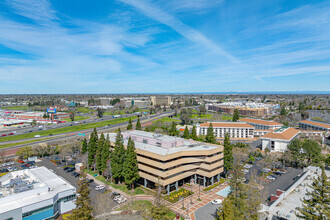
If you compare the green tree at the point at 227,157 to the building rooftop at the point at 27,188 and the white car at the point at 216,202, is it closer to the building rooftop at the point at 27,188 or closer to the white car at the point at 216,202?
the white car at the point at 216,202

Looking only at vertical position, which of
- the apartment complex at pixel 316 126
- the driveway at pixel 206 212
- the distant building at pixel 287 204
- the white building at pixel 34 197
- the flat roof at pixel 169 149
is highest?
the flat roof at pixel 169 149

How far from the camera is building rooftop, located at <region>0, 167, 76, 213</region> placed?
33719mm

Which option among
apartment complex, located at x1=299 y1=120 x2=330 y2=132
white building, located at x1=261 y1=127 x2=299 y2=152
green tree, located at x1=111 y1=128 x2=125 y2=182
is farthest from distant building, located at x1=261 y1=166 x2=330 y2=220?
apartment complex, located at x1=299 y1=120 x2=330 y2=132

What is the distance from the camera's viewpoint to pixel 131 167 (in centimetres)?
4547

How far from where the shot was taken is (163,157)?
4331 cm

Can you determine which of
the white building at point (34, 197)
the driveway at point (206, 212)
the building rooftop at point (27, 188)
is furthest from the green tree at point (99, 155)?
the driveway at point (206, 212)

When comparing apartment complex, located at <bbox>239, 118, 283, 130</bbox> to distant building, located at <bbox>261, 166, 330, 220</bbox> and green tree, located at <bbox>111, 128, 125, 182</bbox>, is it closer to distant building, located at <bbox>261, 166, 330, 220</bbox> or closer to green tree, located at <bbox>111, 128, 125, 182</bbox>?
distant building, located at <bbox>261, 166, 330, 220</bbox>

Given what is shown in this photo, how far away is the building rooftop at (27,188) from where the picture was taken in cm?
3372

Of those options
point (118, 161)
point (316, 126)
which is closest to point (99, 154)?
point (118, 161)

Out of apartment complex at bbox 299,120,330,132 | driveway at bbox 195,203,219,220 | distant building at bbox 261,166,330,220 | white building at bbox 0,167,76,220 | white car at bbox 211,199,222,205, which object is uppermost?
apartment complex at bbox 299,120,330,132

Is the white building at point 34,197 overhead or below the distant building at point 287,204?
below

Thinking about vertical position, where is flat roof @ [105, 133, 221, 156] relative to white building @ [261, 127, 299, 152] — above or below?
above

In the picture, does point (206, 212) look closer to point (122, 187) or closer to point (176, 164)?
point (176, 164)

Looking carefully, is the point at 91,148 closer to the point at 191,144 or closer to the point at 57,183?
the point at 57,183
